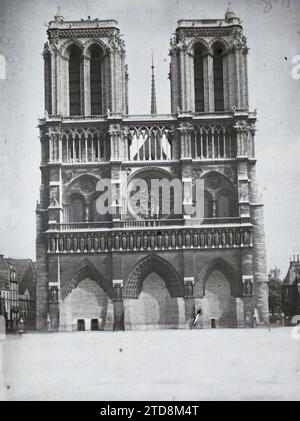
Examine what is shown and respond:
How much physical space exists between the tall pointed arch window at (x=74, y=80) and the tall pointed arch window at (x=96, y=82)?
0.87 metres

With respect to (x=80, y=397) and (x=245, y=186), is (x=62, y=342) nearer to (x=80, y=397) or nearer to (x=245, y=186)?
(x=80, y=397)

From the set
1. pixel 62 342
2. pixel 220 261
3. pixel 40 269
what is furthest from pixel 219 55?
pixel 62 342

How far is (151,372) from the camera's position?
886 inches

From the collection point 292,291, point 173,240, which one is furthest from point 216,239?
point 292,291

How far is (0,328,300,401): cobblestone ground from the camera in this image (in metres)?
19.8

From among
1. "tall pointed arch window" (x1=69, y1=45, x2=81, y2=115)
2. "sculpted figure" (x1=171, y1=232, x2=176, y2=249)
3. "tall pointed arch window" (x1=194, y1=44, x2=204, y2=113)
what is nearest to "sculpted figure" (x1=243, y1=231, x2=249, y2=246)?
"sculpted figure" (x1=171, y1=232, x2=176, y2=249)

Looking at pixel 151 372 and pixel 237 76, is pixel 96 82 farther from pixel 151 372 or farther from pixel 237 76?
pixel 151 372

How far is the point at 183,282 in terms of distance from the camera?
147 feet

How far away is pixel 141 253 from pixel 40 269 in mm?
5846

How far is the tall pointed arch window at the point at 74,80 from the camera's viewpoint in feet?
156

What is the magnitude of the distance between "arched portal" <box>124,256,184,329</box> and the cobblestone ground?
1321 cm

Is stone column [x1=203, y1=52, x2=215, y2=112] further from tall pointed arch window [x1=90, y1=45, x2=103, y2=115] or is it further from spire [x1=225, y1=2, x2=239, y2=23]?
spire [x1=225, y1=2, x2=239, y2=23]

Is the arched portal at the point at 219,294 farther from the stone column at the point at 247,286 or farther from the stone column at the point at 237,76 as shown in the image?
the stone column at the point at 237,76

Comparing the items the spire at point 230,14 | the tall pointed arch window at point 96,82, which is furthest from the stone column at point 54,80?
the spire at point 230,14
